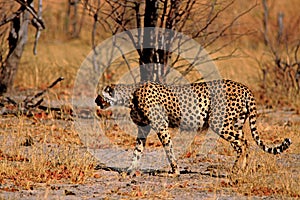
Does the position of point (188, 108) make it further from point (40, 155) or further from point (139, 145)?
point (40, 155)

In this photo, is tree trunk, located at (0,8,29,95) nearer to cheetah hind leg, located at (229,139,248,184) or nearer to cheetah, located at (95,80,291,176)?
cheetah, located at (95,80,291,176)

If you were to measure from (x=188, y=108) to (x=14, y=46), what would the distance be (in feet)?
18.6

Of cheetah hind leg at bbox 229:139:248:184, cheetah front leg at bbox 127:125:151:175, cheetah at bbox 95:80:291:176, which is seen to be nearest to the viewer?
cheetah hind leg at bbox 229:139:248:184

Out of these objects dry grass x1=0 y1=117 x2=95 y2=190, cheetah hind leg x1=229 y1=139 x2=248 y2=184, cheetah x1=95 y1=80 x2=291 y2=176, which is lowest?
dry grass x1=0 y1=117 x2=95 y2=190

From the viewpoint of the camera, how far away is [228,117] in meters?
7.79

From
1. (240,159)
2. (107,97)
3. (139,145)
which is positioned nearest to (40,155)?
(107,97)

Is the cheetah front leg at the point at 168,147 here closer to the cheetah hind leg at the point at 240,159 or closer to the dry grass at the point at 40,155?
the cheetah hind leg at the point at 240,159

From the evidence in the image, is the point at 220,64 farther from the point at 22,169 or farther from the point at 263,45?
the point at 22,169

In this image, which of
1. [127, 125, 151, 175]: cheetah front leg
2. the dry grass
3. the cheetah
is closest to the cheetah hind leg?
the cheetah

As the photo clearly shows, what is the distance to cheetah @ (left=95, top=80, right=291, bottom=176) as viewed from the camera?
7.71 m

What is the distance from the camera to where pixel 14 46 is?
1278cm

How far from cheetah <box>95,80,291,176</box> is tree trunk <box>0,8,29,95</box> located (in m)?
5.19

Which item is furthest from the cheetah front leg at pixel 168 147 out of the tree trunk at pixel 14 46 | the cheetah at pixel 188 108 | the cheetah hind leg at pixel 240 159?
the tree trunk at pixel 14 46

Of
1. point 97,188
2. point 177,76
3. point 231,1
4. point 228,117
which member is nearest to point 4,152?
point 97,188
